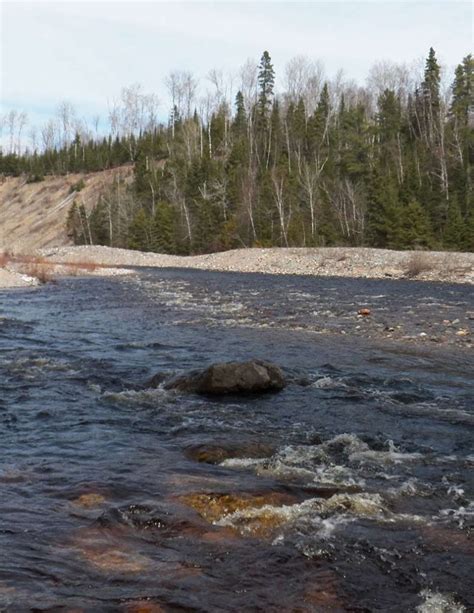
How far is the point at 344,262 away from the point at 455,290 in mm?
14724

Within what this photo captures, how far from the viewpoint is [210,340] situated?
52.3 feet

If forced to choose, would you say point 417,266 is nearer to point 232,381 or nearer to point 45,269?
point 45,269

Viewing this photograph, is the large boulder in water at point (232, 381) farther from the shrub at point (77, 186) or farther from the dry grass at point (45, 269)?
the shrub at point (77, 186)

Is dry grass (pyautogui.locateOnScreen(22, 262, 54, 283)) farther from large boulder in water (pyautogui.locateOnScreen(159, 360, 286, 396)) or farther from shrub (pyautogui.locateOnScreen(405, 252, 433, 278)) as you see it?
large boulder in water (pyautogui.locateOnScreen(159, 360, 286, 396))

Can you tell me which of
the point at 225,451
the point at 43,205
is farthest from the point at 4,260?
the point at 43,205

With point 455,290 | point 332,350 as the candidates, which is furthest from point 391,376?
point 455,290

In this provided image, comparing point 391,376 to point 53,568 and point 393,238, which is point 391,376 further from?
point 393,238

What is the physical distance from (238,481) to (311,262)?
130 ft

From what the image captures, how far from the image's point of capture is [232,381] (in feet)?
34.6

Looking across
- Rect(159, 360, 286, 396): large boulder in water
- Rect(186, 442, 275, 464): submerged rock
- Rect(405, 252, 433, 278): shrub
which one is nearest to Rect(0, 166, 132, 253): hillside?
Rect(405, 252, 433, 278): shrub

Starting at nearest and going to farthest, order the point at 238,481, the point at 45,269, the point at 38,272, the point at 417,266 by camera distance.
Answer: the point at 238,481, the point at 38,272, the point at 417,266, the point at 45,269

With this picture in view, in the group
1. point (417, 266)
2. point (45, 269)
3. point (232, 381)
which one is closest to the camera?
point (232, 381)

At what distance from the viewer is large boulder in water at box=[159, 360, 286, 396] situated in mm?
10500

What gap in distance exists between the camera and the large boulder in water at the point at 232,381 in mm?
10500
